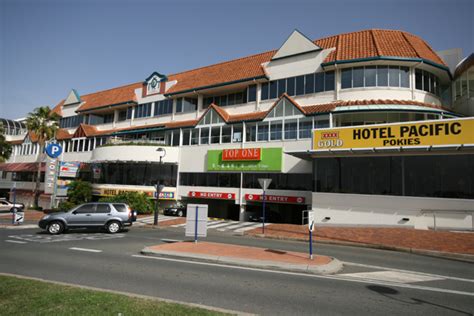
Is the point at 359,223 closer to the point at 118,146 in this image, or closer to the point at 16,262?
the point at 16,262

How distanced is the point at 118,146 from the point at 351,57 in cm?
2457

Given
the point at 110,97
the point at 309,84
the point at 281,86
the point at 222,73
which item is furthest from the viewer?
the point at 110,97


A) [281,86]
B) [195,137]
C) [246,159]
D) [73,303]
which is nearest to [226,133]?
[195,137]

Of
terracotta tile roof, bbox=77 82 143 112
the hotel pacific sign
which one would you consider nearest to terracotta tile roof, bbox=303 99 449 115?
the hotel pacific sign

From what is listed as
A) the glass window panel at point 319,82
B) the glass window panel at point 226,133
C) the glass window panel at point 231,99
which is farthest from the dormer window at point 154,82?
the glass window panel at point 319,82

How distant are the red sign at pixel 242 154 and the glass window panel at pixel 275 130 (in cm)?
175

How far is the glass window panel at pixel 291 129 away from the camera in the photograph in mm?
26891

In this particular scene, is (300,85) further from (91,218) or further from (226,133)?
(91,218)

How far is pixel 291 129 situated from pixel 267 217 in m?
7.68

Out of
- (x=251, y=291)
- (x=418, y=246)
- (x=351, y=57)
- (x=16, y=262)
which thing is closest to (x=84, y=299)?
(x=251, y=291)

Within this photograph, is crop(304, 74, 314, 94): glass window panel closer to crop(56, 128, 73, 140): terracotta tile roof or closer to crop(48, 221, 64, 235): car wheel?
crop(48, 221, 64, 235): car wheel

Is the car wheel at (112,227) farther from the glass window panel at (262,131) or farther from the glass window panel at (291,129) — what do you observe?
the glass window panel at (291,129)

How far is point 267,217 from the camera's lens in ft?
88.5

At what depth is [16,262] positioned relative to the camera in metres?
10.5
